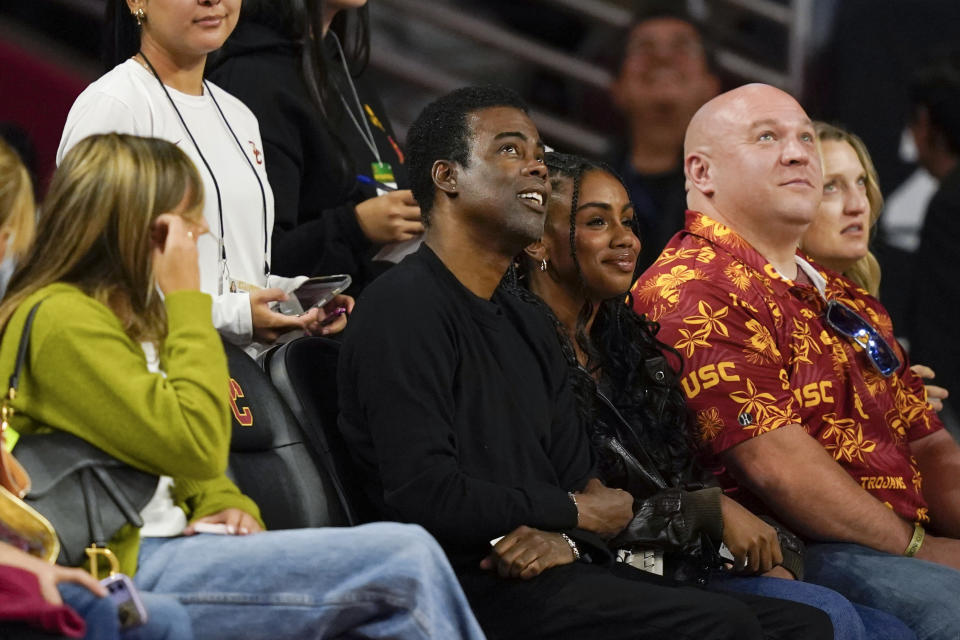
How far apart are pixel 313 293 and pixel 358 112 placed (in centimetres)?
84

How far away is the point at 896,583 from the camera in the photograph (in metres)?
3.19

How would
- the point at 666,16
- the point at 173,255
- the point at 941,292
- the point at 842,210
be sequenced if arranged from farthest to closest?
the point at 666,16
the point at 941,292
the point at 842,210
the point at 173,255

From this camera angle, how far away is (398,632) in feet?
7.31

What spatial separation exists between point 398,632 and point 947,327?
3752mm

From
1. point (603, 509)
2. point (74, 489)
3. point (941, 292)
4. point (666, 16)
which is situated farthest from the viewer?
point (666, 16)

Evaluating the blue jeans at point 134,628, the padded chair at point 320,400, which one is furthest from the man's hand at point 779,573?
the blue jeans at point 134,628

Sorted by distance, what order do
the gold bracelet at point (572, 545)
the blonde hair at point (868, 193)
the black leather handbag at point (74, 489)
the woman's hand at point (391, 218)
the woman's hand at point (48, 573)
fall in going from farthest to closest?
the blonde hair at point (868, 193), the woman's hand at point (391, 218), the gold bracelet at point (572, 545), the black leather handbag at point (74, 489), the woman's hand at point (48, 573)

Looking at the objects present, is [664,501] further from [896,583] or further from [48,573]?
[48,573]

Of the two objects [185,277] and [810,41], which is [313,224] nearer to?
[185,277]

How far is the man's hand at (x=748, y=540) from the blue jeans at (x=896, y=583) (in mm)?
238

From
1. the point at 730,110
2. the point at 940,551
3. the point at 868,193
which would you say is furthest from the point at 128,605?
the point at 868,193

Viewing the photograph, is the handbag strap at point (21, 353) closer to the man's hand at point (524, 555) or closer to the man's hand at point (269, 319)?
the man's hand at point (269, 319)

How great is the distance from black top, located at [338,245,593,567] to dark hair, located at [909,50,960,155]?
11.2ft

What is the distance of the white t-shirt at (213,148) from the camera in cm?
286
